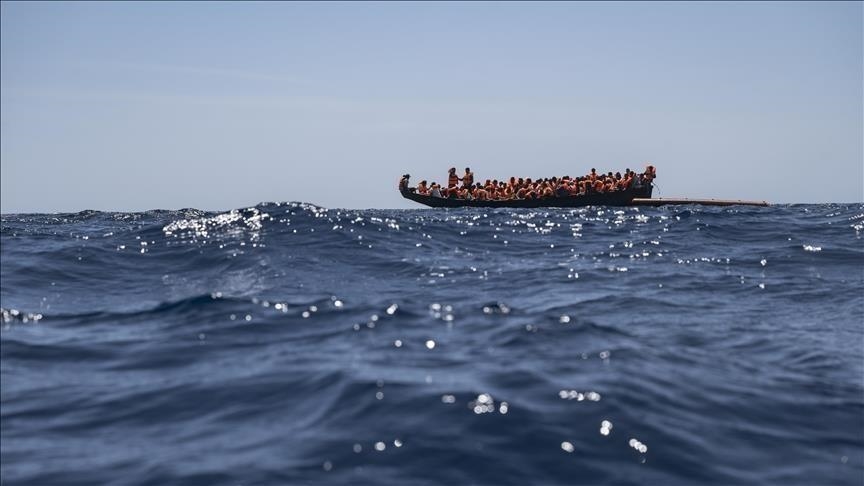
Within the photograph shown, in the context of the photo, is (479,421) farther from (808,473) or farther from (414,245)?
(414,245)

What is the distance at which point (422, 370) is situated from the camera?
9141mm

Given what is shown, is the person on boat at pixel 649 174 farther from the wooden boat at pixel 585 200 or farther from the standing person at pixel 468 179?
the standing person at pixel 468 179

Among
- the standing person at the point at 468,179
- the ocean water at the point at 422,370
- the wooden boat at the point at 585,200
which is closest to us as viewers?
the ocean water at the point at 422,370

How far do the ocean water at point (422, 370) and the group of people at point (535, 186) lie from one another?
79.5ft

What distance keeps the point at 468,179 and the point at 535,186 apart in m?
4.24

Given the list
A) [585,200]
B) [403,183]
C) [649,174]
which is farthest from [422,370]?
[403,183]

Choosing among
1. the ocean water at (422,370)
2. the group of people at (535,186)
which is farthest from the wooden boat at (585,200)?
the ocean water at (422,370)

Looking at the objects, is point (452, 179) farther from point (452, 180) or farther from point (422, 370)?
point (422, 370)

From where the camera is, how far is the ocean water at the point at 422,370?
22.3ft

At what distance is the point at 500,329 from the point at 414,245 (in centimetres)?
1089

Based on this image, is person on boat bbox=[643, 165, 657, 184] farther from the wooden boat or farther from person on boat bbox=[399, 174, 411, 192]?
person on boat bbox=[399, 174, 411, 192]

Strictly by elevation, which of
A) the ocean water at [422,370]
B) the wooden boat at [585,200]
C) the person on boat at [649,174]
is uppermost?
the person on boat at [649,174]

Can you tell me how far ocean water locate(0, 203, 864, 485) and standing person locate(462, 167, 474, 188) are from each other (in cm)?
2930

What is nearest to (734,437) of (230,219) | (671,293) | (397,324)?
(397,324)
